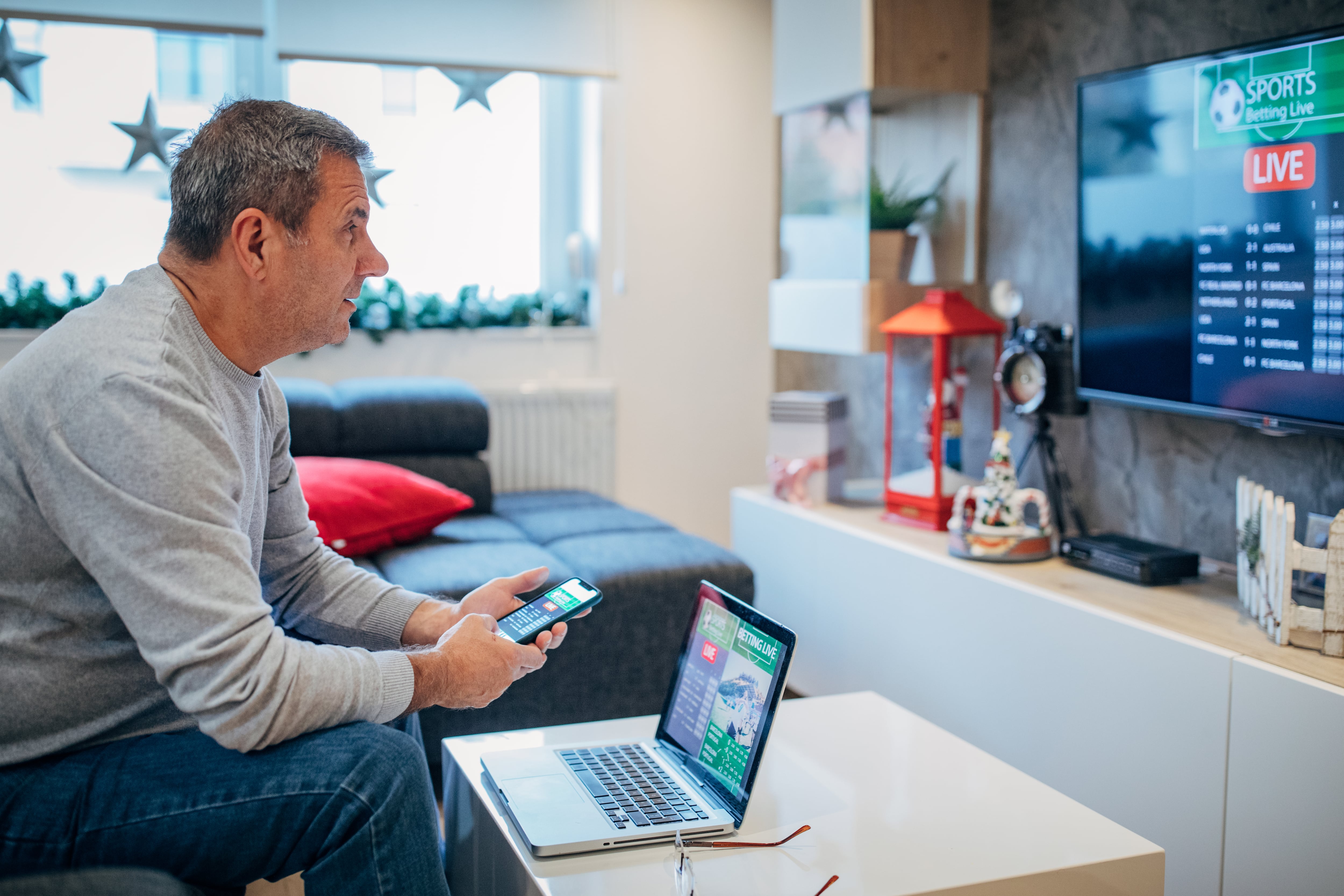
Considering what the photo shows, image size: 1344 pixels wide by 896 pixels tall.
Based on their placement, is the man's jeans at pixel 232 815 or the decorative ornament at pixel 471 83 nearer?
the man's jeans at pixel 232 815

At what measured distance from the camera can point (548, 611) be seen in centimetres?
143

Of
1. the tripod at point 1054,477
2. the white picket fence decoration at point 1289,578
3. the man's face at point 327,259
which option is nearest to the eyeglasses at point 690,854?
the man's face at point 327,259

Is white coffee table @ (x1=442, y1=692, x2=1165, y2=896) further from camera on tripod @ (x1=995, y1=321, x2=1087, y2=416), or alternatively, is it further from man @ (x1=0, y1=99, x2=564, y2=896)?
camera on tripod @ (x1=995, y1=321, x2=1087, y2=416)

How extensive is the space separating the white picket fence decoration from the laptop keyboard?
102cm

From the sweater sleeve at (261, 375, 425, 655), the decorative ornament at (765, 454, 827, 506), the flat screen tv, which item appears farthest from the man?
the decorative ornament at (765, 454, 827, 506)

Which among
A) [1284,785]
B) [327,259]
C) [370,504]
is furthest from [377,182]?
[1284,785]

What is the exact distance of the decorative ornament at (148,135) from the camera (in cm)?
335

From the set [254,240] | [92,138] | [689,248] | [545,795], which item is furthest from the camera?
[689,248]

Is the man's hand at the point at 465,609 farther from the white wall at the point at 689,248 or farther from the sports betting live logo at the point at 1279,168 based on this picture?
the white wall at the point at 689,248

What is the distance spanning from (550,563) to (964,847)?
145cm

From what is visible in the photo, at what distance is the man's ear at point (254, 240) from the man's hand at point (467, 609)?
0.49m

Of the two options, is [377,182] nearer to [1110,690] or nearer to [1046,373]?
[1046,373]

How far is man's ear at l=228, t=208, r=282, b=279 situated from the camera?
1228 mm

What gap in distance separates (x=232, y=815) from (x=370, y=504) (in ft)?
5.32
